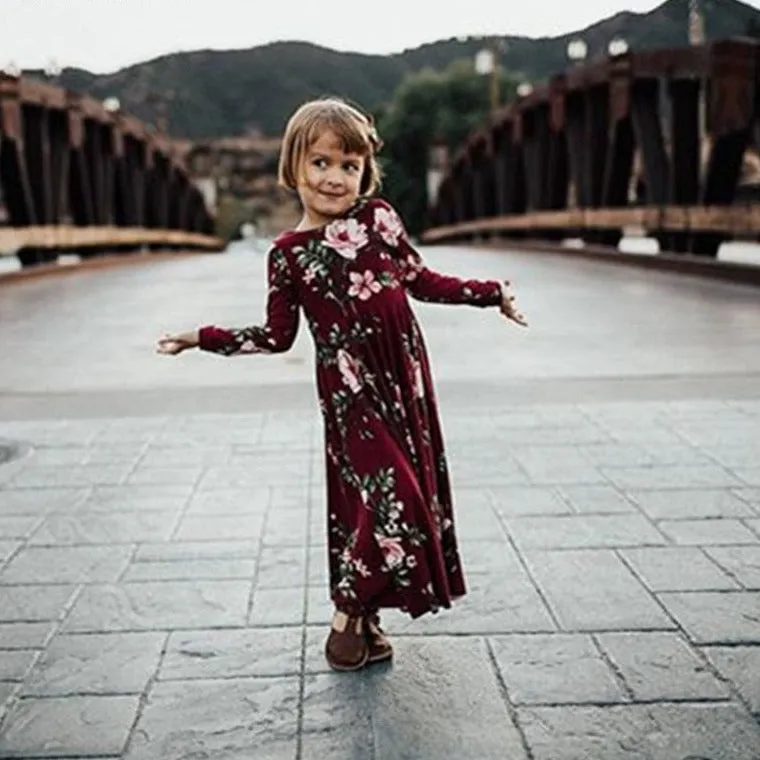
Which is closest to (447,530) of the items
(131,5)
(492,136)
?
(131,5)

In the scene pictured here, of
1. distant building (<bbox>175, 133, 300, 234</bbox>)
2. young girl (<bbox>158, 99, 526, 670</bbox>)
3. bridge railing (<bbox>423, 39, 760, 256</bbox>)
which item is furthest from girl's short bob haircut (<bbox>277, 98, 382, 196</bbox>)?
distant building (<bbox>175, 133, 300, 234</bbox>)

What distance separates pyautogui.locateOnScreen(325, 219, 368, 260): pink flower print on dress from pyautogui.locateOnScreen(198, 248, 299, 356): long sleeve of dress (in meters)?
0.12

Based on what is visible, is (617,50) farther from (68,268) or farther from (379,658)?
(379,658)

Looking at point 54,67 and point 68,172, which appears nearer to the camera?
point 54,67

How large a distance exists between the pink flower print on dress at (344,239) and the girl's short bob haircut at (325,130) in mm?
87

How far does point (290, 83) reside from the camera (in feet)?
260

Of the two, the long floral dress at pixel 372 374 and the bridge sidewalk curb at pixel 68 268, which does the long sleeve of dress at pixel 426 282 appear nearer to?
the long floral dress at pixel 372 374

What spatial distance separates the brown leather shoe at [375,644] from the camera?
2.30m

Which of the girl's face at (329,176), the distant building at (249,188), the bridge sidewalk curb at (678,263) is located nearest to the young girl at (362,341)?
the girl's face at (329,176)

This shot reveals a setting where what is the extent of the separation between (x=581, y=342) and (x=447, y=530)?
4404 mm

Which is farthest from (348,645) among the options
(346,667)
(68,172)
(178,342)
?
(68,172)

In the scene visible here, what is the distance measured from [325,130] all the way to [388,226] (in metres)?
0.21

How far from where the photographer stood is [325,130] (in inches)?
82.0

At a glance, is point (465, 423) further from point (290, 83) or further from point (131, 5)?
point (290, 83)
